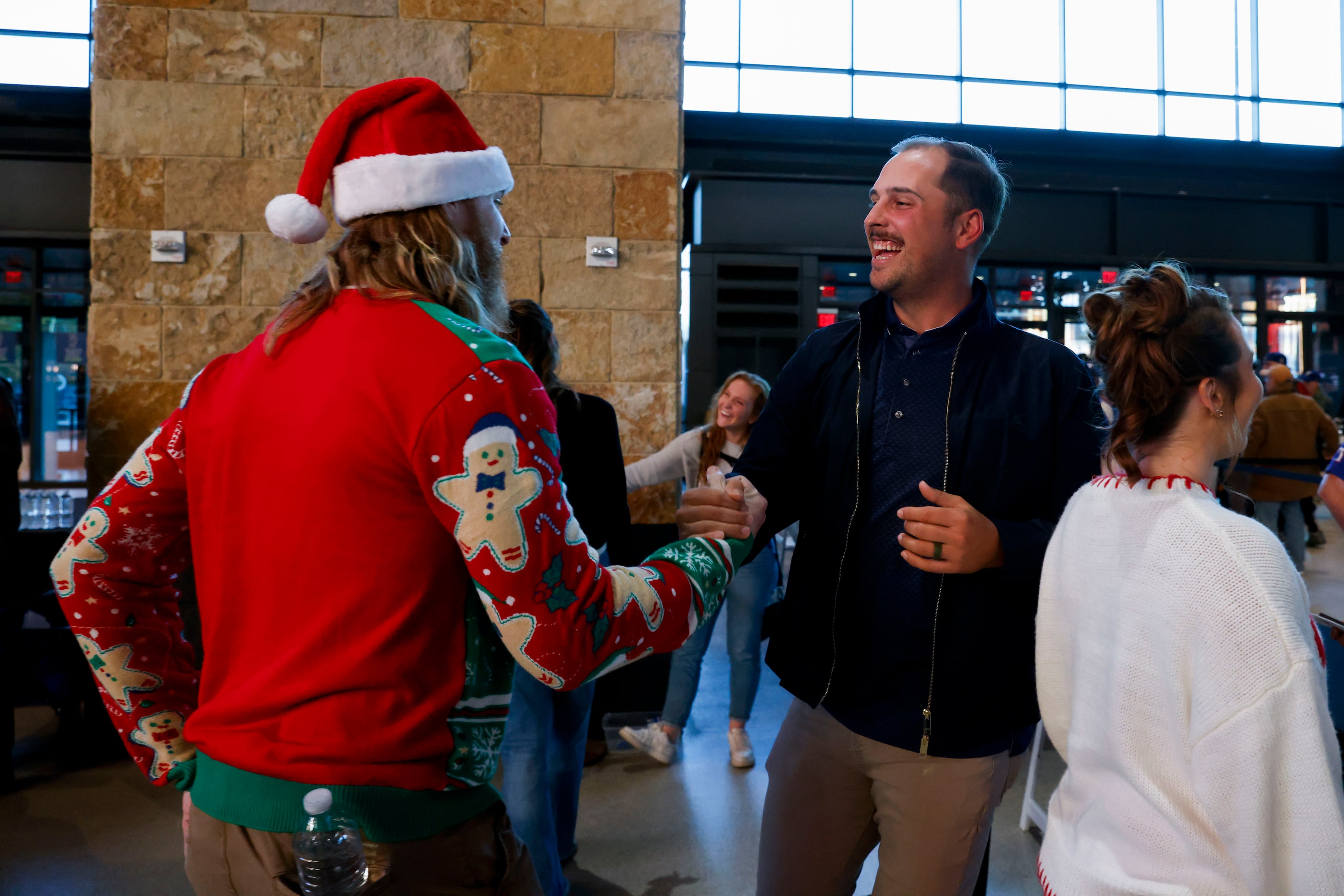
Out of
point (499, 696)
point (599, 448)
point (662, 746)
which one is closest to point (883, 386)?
point (499, 696)

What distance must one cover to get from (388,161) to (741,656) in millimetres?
3327

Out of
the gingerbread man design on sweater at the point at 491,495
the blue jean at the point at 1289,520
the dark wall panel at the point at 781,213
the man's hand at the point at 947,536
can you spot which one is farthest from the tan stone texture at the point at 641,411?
the dark wall panel at the point at 781,213

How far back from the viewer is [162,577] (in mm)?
1184

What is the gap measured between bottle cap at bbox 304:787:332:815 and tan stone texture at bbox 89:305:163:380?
3694 millimetres

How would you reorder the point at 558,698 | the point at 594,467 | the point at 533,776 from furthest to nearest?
the point at 594,467
the point at 558,698
the point at 533,776

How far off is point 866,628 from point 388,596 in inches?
38.2

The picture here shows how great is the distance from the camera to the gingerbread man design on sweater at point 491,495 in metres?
0.90

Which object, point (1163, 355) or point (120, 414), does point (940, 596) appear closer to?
point (1163, 355)

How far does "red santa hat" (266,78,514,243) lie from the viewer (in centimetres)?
108

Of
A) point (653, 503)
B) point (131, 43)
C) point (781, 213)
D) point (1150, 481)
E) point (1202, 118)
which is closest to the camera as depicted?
point (1150, 481)

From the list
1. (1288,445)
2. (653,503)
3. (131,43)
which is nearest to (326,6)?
(131,43)

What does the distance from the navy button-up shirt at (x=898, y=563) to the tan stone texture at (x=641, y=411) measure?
2.68 m

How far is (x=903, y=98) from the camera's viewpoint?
37.1ft

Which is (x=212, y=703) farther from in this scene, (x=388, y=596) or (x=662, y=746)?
(x=662, y=746)
